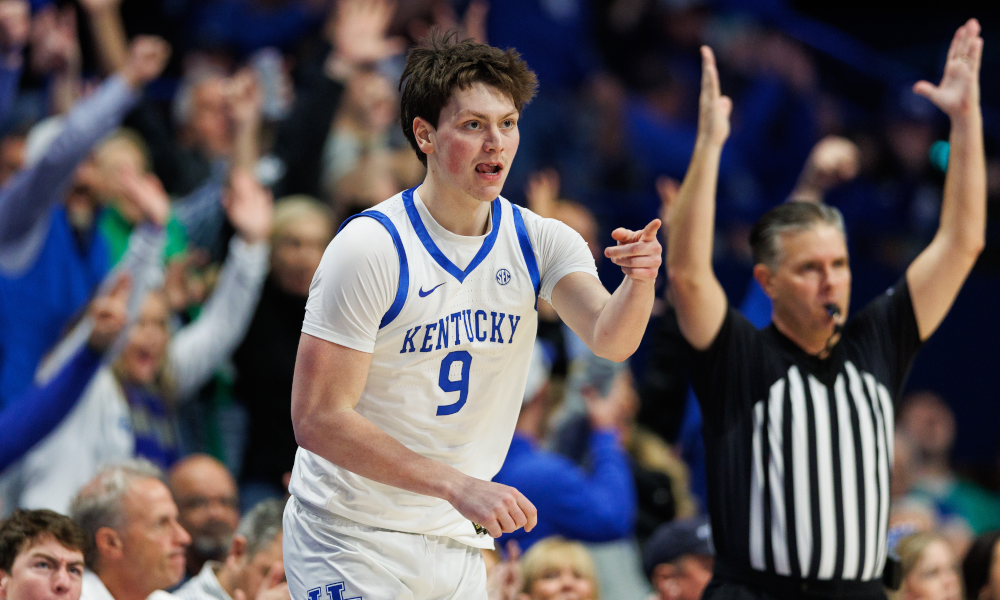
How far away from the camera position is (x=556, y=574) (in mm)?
4180

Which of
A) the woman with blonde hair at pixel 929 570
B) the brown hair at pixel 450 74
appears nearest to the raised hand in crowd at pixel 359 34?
the brown hair at pixel 450 74

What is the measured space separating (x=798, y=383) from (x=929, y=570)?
130cm

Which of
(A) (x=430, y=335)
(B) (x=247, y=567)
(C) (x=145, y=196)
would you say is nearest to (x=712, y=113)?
(A) (x=430, y=335)

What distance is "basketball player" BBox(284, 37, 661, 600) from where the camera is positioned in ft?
8.50

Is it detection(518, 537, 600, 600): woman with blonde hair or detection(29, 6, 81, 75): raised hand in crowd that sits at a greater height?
detection(29, 6, 81, 75): raised hand in crowd

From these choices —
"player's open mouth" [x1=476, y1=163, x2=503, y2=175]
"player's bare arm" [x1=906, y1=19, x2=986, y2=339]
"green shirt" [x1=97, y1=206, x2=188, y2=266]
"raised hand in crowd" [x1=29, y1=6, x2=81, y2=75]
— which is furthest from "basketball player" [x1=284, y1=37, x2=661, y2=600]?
"raised hand in crowd" [x1=29, y1=6, x2=81, y2=75]

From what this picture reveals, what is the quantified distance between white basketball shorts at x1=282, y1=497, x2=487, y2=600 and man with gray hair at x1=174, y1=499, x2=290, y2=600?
2.87 feet

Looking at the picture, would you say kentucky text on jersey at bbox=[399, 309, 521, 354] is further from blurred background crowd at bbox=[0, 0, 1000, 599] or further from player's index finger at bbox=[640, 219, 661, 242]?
blurred background crowd at bbox=[0, 0, 1000, 599]

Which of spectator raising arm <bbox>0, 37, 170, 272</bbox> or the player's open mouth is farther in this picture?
spectator raising arm <bbox>0, 37, 170, 272</bbox>

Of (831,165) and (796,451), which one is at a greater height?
(831,165)

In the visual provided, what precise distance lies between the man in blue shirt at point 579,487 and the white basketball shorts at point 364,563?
6.21 ft

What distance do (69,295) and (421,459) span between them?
3.78 m

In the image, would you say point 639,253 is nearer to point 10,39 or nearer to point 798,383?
point 798,383

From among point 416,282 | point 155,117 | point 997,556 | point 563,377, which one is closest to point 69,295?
point 155,117
